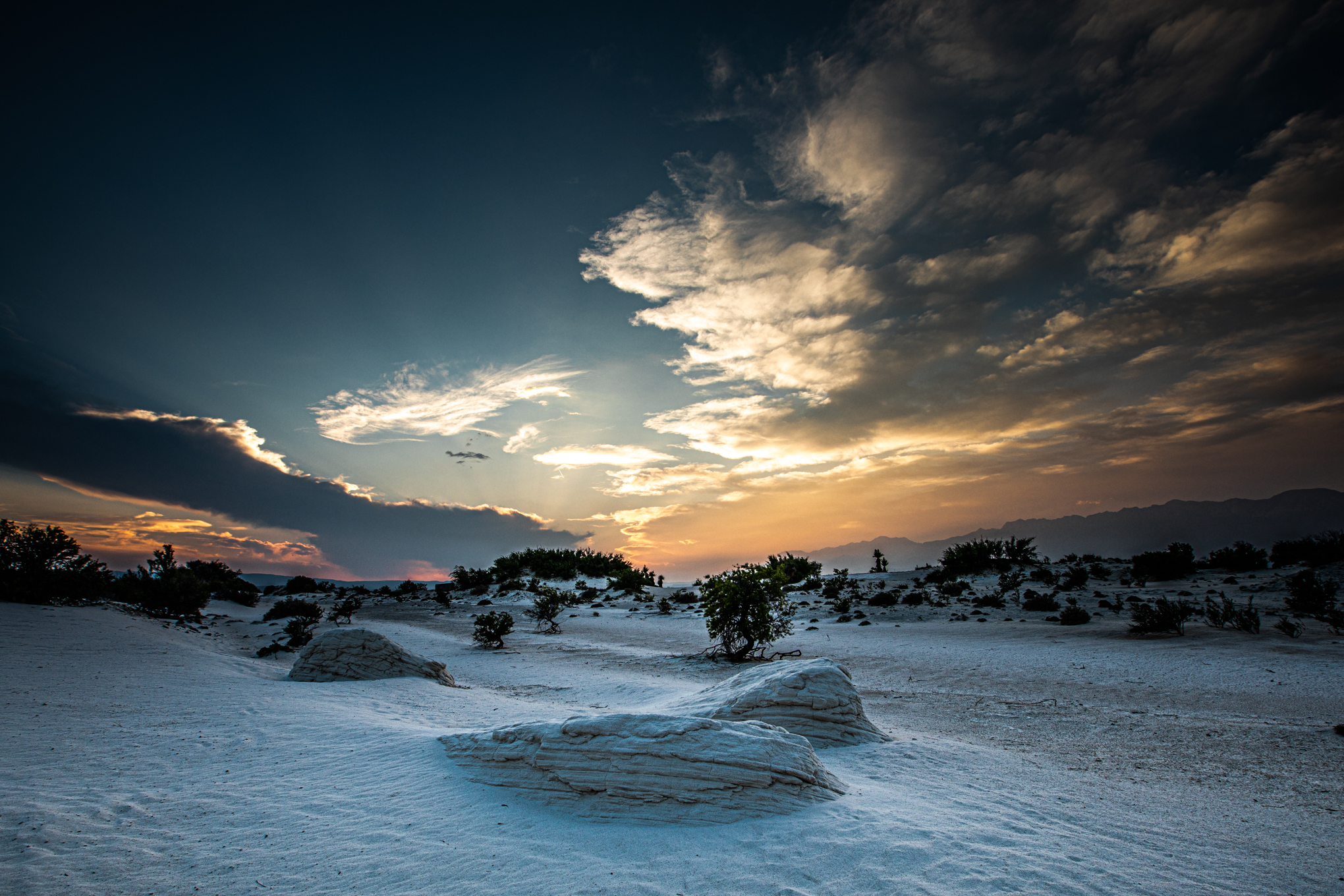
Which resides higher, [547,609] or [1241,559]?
[1241,559]

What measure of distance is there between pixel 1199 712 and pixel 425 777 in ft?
41.8

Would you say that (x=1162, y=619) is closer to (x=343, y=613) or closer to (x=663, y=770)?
(x=663, y=770)

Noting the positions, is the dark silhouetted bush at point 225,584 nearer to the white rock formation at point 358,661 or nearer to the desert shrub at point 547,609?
the desert shrub at point 547,609

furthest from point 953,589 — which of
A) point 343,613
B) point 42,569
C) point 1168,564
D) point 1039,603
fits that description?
point 42,569

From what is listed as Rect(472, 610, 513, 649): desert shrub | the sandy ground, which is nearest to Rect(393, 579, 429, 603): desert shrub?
Rect(472, 610, 513, 649): desert shrub

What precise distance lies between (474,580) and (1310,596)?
159 ft

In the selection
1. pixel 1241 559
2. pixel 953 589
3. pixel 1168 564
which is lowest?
pixel 953 589

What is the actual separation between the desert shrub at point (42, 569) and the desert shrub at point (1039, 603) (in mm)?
38193

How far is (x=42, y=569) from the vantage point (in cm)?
1983

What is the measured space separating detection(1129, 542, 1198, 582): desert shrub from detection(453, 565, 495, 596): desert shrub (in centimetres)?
4302

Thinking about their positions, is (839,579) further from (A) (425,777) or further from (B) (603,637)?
(A) (425,777)

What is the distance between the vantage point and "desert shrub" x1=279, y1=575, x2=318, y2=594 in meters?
45.6

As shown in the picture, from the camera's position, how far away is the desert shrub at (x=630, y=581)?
43344 mm

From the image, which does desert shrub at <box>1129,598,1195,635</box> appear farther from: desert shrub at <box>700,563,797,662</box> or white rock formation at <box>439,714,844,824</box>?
white rock formation at <box>439,714,844,824</box>
